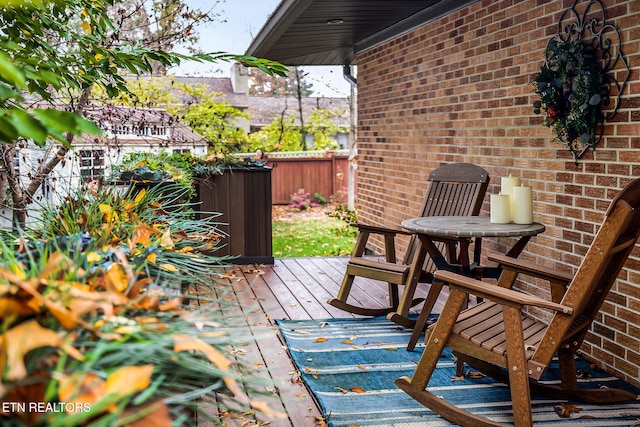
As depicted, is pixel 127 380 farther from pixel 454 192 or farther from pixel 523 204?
pixel 454 192

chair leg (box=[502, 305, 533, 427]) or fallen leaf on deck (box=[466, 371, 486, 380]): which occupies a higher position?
chair leg (box=[502, 305, 533, 427])

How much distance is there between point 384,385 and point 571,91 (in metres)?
1.91

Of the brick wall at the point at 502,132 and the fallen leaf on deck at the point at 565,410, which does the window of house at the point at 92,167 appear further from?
the brick wall at the point at 502,132

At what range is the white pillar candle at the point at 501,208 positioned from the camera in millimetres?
3928

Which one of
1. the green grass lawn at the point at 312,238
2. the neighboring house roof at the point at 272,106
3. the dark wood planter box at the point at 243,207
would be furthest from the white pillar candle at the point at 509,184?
the neighboring house roof at the point at 272,106

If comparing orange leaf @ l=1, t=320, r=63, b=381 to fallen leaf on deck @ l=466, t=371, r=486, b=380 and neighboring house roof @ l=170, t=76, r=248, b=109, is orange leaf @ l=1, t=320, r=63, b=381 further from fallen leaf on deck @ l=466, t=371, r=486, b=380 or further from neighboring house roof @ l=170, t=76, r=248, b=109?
neighboring house roof @ l=170, t=76, r=248, b=109

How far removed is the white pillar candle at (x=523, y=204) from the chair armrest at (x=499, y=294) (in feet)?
3.90

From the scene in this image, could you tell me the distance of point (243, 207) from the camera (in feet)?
22.5

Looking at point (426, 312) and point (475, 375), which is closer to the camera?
point (475, 375)

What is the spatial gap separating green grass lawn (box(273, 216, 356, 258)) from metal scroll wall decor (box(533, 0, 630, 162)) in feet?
15.8

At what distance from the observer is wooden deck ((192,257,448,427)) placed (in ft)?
9.64

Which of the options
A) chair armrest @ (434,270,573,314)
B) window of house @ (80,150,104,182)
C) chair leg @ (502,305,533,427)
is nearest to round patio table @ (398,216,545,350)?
chair armrest @ (434,270,573,314)

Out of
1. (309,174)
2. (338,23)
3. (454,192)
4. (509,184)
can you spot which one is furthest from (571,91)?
(309,174)

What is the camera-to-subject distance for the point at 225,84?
2566 centimetres
